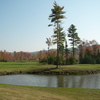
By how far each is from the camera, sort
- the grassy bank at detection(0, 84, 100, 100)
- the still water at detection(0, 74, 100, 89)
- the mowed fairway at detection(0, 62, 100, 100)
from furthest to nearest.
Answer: the still water at detection(0, 74, 100, 89) < the mowed fairway at detection(0, 62, 100, 100) < the grassy bank at detection(0, 84, 100, 100)

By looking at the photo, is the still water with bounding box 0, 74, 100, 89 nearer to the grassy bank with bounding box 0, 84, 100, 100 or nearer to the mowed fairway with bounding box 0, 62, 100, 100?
the mowed fairway with bounding box 0, 62, 100, 100

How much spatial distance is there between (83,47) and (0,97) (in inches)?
2486

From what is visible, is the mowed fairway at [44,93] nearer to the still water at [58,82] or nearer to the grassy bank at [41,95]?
the grassy bank at [41,95]

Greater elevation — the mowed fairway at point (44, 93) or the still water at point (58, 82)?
the mowed fairway at point (44, 93)

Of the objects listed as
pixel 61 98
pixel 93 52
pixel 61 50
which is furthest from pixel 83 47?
pixel 61 98

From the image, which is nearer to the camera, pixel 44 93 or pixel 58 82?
pixel 44 93

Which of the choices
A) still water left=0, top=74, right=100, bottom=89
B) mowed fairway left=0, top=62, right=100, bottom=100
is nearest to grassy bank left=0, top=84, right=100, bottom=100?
mowed fairway left=0, top=62, right=100, bottom=100

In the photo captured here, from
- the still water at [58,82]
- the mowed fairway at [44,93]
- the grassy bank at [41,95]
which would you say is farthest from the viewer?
the still water at [58,82]

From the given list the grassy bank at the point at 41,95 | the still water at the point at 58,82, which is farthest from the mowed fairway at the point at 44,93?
the still water at the point at 58,82

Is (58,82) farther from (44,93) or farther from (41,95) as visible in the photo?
(41,95)

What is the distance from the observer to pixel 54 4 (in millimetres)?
34781

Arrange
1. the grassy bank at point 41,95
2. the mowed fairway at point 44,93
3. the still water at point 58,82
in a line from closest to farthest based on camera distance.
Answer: the grassy bank at point 41,95, the mowed fairway at point 44,93, the still water at point 58,82

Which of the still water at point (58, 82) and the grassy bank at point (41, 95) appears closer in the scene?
the grassy bank at point (41, 95)

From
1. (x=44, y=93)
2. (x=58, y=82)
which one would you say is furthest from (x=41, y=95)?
(x=58, y=82)
